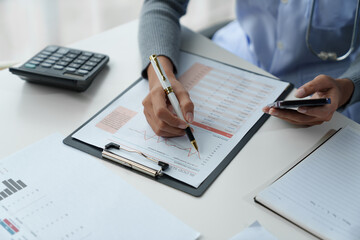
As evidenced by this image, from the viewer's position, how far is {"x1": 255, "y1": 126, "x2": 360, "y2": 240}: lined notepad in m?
0.55

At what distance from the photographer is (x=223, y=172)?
639 millimetres

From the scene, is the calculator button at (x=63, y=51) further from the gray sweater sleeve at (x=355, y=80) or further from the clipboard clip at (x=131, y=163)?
the gray sweater sleeve at (x=355, y=80)

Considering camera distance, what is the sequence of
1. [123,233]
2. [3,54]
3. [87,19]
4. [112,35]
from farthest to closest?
[87,19] → [3,54] → [112,35] → [123,233]

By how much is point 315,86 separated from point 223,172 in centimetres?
26

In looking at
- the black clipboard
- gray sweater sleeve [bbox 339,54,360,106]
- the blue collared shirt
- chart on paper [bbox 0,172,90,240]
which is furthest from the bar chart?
the blue collared shirt

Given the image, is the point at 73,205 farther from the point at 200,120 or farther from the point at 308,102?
the point at 308,102

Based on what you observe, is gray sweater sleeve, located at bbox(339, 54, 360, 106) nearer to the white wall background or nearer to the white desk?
the white desk

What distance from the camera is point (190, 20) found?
2174 mm

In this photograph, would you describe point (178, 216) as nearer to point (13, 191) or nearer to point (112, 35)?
point (13, 191)

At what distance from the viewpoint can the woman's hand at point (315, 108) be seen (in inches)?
27.6

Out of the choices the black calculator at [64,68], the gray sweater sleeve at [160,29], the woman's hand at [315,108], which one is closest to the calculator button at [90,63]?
the black calculator at [64,68]

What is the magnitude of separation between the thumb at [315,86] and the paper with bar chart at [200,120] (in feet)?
0.25

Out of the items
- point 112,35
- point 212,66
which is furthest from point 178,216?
point 112,35

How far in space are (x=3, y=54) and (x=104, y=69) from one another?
0.85 meters
